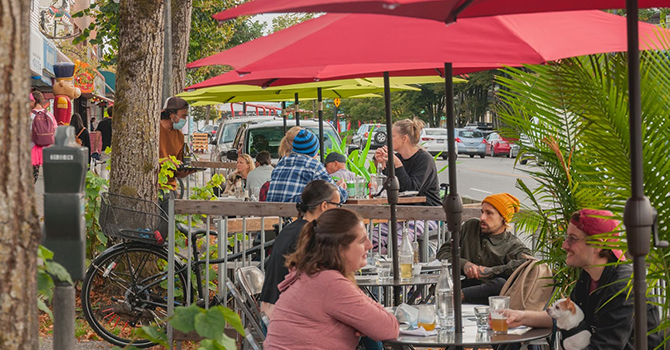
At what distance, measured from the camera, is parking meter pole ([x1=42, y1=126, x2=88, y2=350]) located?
2543mm

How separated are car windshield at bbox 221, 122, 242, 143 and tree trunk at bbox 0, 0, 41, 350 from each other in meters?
18.8

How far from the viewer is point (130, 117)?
855cm

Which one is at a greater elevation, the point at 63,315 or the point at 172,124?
the point at 172,124

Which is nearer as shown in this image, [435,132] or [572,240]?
[572,240]

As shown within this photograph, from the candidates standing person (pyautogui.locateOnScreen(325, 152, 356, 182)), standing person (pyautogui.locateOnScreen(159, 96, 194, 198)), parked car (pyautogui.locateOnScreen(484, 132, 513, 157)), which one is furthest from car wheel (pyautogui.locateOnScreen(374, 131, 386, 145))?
standing person (pyautogui.locateOnScreen(325, 152, 356, 182))

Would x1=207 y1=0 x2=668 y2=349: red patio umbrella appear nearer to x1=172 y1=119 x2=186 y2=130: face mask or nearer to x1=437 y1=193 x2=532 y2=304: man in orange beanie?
x1=437 y1=193 x2=532 y2=304: man in orange beanie

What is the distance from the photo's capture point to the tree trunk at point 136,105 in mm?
8539

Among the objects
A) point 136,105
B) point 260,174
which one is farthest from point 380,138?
point 136,105

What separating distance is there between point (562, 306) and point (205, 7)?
25.0 m

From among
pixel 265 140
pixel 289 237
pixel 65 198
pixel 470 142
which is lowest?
pixel 289 237

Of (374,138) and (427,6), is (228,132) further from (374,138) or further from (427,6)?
(374,138)

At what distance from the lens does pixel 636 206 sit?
3324 mm

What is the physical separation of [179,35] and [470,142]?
2633cm

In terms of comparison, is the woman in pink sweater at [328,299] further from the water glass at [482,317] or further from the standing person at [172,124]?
the standing person at [172,124]
